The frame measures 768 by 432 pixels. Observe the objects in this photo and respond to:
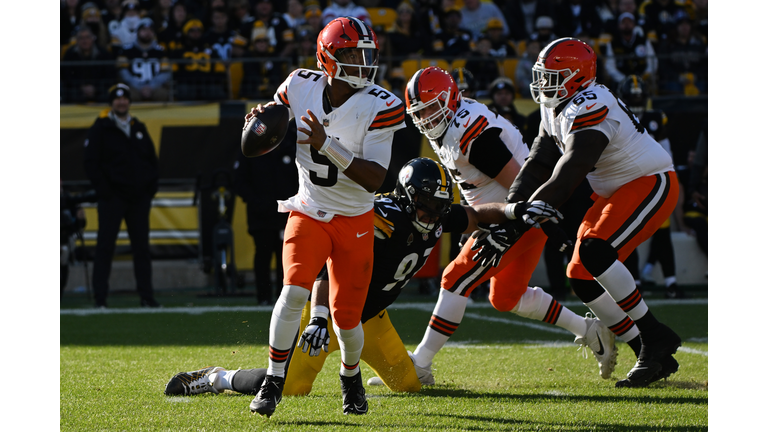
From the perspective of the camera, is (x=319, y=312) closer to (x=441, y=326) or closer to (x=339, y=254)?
(x=339, y=254)

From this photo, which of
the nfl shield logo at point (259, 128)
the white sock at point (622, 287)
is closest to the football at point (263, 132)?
the nfl shield logo at point (259, 128)

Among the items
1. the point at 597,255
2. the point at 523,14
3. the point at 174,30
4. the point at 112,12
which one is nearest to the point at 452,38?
the point at 523,14

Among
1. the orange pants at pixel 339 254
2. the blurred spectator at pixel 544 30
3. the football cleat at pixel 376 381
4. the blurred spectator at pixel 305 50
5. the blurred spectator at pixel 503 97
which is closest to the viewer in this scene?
the orange pants at pixel 339 254

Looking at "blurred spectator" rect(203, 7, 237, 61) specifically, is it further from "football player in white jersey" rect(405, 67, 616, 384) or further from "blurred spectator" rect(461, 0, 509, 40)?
"football player in white jersey" rect(405, 67, 616, 384)

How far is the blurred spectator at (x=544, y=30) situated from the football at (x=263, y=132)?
7.54 meters

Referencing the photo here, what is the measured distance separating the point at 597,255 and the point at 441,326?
2.83ft

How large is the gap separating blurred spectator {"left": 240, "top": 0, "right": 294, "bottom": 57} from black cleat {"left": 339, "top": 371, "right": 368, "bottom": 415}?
7453mm

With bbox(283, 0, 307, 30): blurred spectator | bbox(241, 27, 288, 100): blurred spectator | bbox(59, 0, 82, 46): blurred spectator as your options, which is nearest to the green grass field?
bbox(241, 27, 288, 100): blurred spectator

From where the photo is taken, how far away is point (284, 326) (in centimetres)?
333

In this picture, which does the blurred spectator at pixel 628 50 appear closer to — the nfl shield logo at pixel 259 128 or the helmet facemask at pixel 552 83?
the helmet facemask at pixel 552 83

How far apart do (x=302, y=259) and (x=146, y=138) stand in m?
4.64

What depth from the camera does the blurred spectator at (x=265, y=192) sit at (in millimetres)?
7484

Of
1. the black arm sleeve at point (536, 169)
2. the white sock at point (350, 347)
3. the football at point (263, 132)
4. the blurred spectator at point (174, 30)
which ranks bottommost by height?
the white sock at point (350, 347)

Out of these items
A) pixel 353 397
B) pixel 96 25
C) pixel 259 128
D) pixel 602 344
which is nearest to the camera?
pixel 259 128
